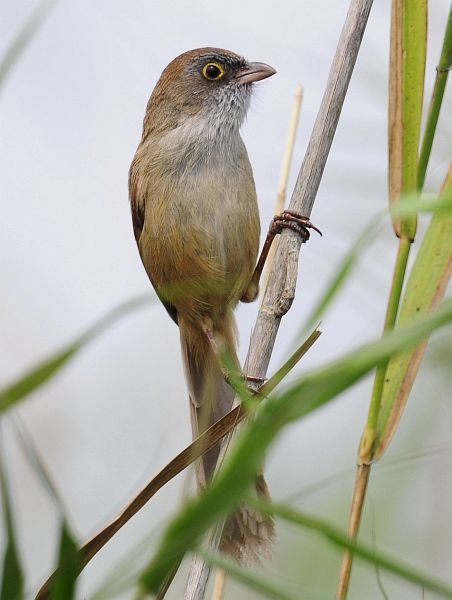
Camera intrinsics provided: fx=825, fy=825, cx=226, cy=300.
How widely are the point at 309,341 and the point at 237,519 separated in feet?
4.40

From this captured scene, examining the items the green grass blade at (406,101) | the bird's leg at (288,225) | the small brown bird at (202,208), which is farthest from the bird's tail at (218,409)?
the green grass blade at (406,101)

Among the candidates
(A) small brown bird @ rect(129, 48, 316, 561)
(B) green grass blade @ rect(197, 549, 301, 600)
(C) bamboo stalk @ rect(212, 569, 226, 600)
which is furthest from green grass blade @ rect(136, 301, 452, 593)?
(A) small brown bird @ rect(129, 48, 316, 561)

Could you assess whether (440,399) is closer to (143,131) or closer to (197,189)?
(197,189)

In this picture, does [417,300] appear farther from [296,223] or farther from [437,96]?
[296,223]

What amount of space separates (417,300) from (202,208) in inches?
68.1

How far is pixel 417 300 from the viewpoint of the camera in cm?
212

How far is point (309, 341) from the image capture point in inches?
61.6

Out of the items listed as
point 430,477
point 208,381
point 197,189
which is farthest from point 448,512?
point 197,189

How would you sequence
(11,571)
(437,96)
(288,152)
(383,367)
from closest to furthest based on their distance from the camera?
1. (11,571)
2. (437,96)
3. (383,367)
4. (288,152)

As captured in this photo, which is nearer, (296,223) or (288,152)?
(296,223)

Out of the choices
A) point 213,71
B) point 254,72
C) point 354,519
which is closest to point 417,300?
point 354,519

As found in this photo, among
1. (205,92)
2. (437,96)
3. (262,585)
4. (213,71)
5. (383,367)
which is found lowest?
(262,585)

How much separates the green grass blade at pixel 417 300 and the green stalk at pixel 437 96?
0.11 meters

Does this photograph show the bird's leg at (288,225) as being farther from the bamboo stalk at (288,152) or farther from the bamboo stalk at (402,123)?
the bamboo stalk at (402,123)
